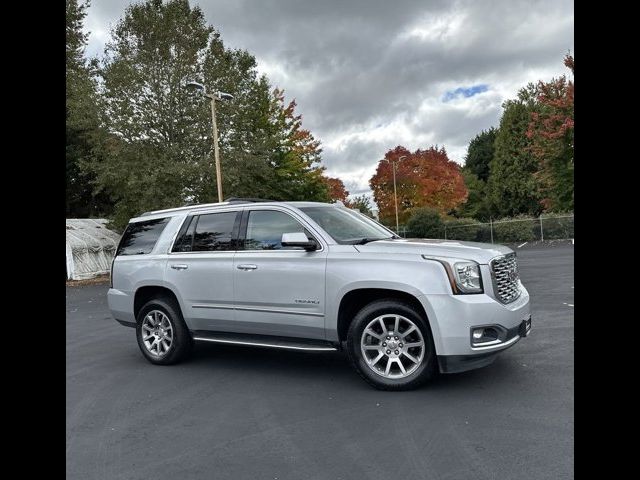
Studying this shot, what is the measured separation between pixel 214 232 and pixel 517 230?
108 feet

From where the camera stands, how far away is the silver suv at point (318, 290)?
4770 mm

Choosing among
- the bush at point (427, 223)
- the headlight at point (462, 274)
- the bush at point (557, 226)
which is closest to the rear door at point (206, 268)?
the headlight at point (462, 274)

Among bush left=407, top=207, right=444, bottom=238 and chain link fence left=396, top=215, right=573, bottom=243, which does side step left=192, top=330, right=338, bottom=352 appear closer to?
chain link fence left=396, top=215, right=573, bottom=243

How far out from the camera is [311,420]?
4.28 meters

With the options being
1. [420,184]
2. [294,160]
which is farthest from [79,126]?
[420,184]

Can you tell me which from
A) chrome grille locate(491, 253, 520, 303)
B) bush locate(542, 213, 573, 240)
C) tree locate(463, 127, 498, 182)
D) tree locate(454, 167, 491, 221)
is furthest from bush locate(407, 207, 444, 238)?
chrome grille locate(491, 253, 520, 303)

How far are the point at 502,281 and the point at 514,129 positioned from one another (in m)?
48.1

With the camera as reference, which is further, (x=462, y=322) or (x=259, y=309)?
(x=259, y=309)

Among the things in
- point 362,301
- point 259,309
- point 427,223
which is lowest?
point 259,309

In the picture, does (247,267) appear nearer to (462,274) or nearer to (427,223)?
(462,274)

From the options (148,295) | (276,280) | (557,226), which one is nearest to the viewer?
(276,280)

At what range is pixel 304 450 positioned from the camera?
3.67m
